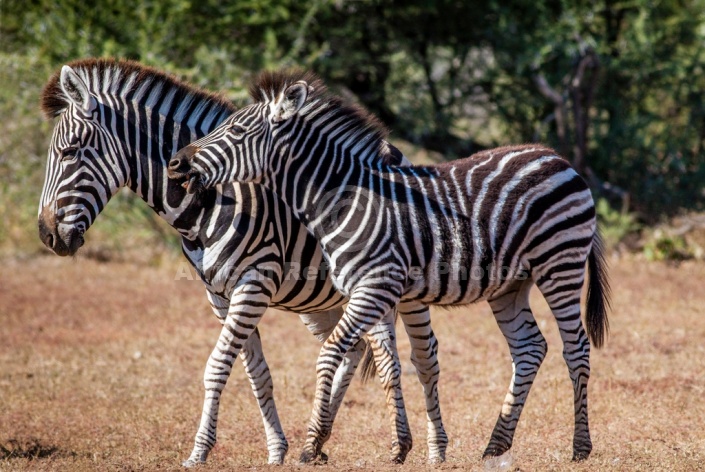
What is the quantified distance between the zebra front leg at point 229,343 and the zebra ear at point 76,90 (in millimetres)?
1611

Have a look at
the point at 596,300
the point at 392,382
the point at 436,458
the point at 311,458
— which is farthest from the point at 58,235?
the point at 596,300

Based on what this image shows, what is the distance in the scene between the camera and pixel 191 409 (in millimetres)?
7562

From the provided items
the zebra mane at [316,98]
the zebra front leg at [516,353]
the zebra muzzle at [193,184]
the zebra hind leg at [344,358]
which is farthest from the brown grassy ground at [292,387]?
the zebra mane at [316,98]

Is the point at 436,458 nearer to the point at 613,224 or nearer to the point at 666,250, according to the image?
the point at 666,250

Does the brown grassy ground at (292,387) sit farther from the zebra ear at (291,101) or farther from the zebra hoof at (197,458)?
the zebra ear at (291,101)

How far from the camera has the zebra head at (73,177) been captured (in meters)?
5.52

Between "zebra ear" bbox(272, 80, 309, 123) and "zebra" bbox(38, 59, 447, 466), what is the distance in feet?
2.06

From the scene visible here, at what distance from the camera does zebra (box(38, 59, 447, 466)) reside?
18.2 feet

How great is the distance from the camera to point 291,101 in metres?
5.44

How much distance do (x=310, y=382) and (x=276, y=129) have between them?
11.8ft

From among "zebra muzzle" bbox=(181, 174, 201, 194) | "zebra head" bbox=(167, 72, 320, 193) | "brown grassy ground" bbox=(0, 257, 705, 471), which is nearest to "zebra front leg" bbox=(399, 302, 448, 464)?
"brown grassy ground" bbox=(0, 257, 705, 471)

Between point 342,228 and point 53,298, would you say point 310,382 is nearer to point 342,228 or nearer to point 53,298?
point 342,228

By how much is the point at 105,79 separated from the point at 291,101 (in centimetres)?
142

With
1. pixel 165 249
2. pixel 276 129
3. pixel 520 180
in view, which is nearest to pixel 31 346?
pixel 165 249
